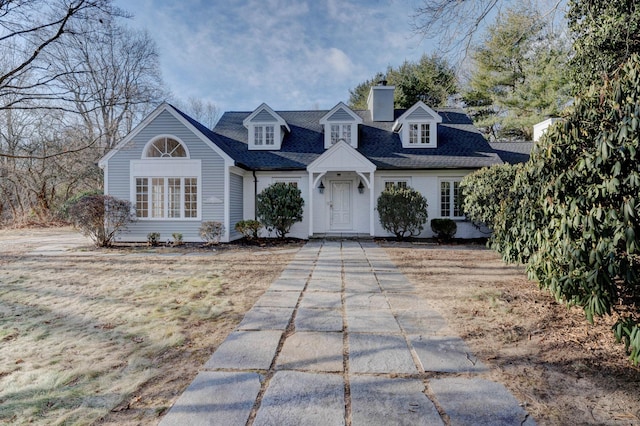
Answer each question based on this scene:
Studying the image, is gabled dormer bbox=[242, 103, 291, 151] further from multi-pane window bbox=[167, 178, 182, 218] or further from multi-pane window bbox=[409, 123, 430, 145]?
multi-pane window bbox=[409, 123, 430, 145]

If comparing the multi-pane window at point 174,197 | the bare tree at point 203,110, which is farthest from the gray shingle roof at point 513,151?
the bare tree at point 203,110

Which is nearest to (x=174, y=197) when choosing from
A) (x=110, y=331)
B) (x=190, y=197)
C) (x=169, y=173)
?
(x=190, y=197)

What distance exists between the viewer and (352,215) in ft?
42.8

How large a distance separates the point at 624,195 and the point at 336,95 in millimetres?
25927

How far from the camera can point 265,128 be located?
13492mm

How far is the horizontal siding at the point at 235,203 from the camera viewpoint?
36.8ft

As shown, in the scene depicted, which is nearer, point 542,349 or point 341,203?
point 542,349

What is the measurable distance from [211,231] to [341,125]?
7101 millimetres

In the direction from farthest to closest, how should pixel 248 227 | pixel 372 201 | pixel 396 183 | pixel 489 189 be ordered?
pixel 396 183 < pixel 372 201 < pixel 248 227 < pixel 489 189

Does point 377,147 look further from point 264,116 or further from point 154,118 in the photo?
point 154,118

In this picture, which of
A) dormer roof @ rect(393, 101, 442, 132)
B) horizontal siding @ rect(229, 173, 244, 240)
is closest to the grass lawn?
horizontal siding @ rect(229, 173, 244, 240)

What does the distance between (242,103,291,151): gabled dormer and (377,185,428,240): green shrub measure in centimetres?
534

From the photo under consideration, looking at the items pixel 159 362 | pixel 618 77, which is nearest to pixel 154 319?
pixel 159 362

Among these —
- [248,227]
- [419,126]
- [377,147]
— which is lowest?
[248,227]
